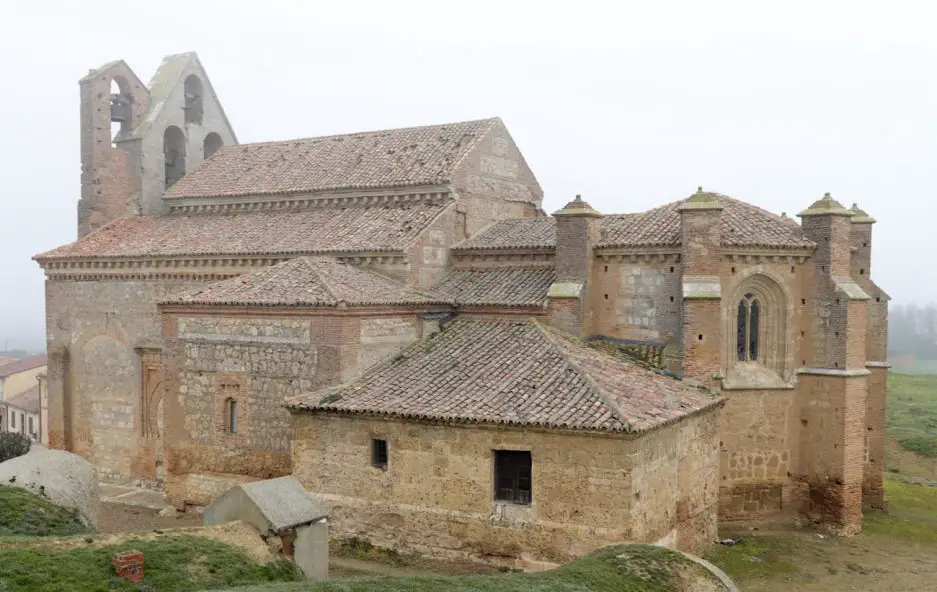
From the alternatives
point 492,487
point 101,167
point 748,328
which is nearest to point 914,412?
point 748,328

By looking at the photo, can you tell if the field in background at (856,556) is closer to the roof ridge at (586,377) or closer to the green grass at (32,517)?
the roof ridge at (586,377)

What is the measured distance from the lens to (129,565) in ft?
32.7

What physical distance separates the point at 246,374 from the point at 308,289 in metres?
2.37

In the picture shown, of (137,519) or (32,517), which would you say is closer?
(32,517)

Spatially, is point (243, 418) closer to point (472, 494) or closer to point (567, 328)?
point (472, 494)

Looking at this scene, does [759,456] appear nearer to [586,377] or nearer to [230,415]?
[586,377]

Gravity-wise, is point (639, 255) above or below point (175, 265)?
above

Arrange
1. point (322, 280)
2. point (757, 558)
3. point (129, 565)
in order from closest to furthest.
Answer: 1. point (129, 565)
2. point (757, 558)
3. point (322, 280)

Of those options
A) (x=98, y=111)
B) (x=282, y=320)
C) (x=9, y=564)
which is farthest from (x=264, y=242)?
(x=9, y=564)

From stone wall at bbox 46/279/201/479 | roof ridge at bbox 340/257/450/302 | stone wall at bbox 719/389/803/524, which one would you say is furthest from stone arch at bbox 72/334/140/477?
stone wall at bbox 719/389/803/524

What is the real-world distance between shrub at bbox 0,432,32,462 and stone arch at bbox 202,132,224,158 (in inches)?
413

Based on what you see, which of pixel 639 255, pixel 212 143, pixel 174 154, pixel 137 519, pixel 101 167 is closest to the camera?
pixel 639 255

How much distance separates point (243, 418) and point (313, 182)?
25.6 ft

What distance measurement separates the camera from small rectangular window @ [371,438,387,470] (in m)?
16.6
